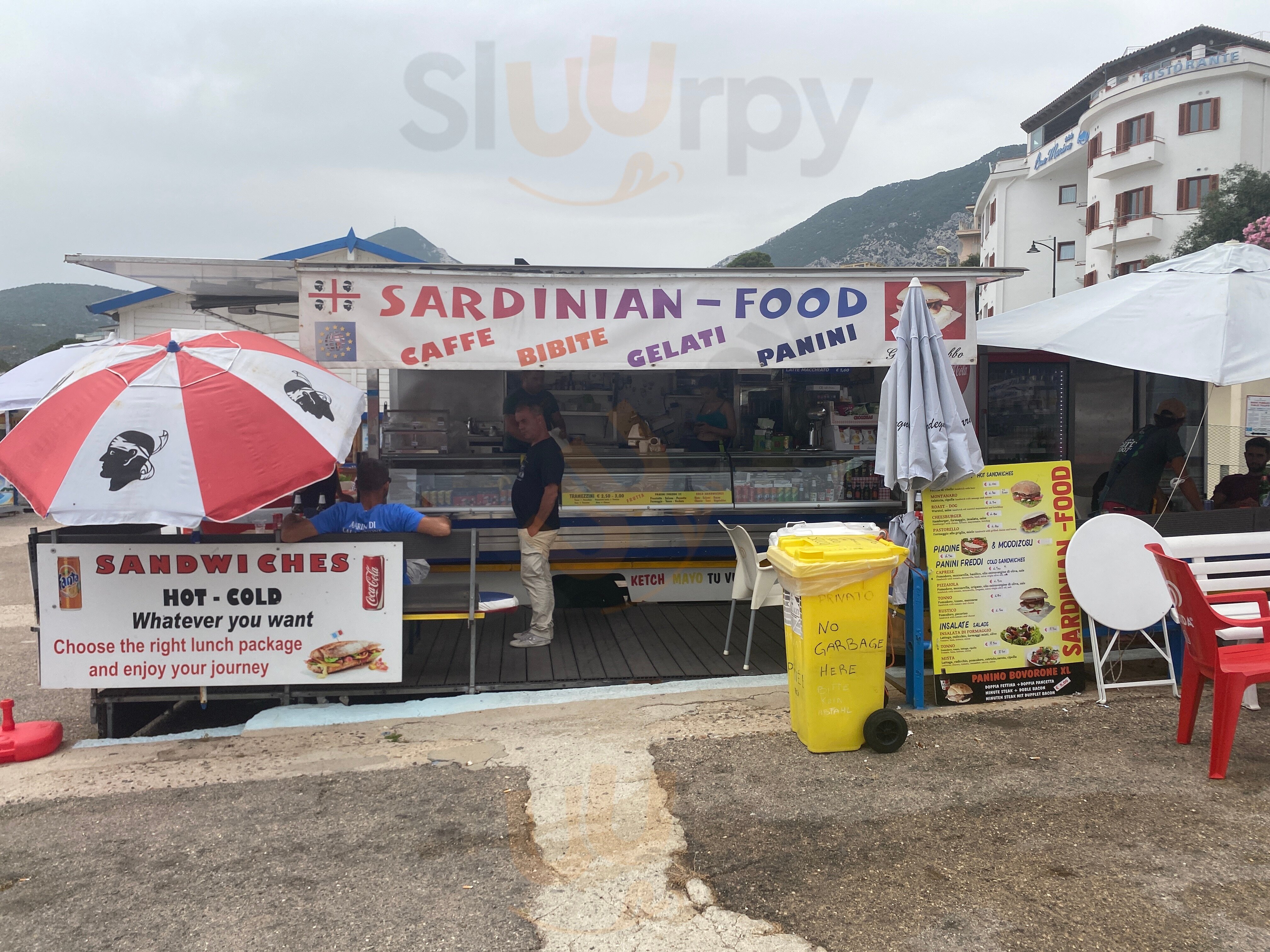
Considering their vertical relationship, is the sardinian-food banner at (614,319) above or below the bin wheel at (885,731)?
above

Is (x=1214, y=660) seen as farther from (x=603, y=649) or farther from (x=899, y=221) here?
(x=899, y=221)

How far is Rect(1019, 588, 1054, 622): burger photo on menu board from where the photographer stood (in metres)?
4.75

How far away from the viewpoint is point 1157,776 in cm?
371

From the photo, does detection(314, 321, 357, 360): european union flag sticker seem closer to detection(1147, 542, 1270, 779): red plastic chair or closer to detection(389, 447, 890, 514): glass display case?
detection(389, 447, 890, 514): glass display case

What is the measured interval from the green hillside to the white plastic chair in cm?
7267

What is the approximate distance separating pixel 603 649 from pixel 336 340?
2795 millimetres

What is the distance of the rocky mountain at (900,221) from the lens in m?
90.1

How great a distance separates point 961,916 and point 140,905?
2.80m

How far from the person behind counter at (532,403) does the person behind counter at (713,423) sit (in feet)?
4.12

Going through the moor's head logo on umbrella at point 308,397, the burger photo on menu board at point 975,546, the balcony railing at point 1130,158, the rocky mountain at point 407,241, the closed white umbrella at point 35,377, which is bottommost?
the burger photo on menu board at point 975,546

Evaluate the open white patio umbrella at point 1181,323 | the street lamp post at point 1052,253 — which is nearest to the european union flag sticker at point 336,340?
the open white patio umbrella at point 1181,323

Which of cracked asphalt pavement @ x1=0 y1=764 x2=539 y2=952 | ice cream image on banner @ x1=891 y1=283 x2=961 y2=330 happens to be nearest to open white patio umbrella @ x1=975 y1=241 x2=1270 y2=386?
ice cream image on banner @ x1=891 y1=283 x2=961 y2=330

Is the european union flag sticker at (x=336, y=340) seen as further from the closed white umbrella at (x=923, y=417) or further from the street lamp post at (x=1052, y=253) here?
the street lamp post at (x=1052, y=253)

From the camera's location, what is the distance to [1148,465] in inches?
231
